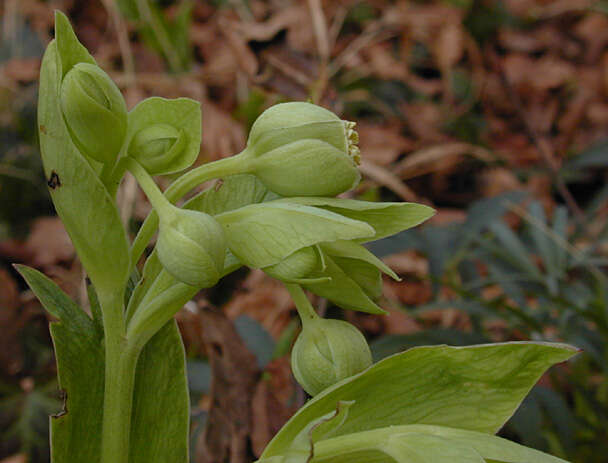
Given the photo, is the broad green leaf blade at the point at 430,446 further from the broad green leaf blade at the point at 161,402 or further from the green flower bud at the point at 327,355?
the broad green leaf blade at the point at 161,402

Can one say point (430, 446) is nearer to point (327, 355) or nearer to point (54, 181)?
point (327, 355)

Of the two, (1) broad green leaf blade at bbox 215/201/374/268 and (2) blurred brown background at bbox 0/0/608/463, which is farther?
(2) blurred brown background at bbox 0/0/608/463

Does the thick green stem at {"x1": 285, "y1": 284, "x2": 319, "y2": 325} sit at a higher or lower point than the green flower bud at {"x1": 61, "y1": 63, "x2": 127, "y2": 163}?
lower

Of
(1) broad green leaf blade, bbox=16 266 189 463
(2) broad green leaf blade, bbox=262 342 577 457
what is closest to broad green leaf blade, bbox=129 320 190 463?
(1) broad green leaf blade, bbox=16 266 189 463

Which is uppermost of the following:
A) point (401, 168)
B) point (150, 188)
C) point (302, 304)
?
point (150, 188)

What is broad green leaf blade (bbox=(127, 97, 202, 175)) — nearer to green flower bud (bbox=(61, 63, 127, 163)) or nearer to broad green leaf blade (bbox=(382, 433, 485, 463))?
green flower bud (bbox=(61, 63, 127, 163))

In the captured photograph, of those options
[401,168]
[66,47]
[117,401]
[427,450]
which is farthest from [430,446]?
[401,168]
